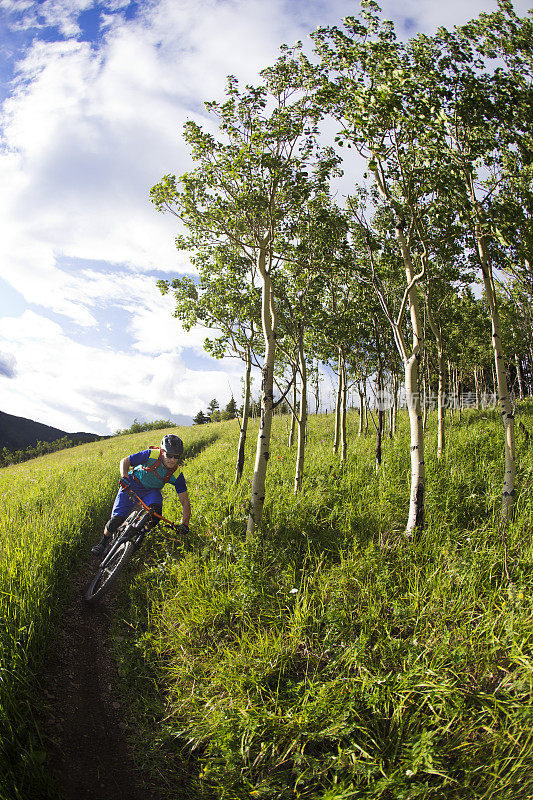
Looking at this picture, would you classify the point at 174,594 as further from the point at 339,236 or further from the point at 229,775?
the point at 339,236

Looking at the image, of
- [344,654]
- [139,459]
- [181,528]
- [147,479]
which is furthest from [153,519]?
[344,654]

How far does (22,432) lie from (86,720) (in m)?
170

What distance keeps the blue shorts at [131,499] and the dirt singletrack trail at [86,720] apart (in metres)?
1.80

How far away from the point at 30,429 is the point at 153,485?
562 feet

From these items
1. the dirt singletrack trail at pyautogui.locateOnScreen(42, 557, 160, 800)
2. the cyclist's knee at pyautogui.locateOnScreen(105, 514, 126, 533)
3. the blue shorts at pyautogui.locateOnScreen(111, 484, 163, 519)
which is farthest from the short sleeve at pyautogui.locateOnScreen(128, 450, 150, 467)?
the dirt singletrack trail at pyautogui.locateOnScreen(42, 557, 160, 800)

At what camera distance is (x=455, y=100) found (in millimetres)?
5891

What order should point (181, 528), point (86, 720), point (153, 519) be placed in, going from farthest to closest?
point (153, 519), point (181, 528), point (86, 720)

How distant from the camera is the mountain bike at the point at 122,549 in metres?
5.93

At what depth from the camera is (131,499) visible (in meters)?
7.30

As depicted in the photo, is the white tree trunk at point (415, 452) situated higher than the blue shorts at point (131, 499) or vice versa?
the white tree trunk at point (415, 452)

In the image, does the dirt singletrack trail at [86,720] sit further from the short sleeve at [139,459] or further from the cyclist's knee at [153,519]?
the short sleeve at [139,459]

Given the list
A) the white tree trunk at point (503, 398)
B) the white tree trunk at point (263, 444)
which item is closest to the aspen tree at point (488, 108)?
the white tree trunk at point (503, 398)

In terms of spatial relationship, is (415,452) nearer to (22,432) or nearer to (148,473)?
(148,473)

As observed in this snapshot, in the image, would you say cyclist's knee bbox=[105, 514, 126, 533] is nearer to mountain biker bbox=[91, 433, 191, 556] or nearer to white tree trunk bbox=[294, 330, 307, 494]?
mountain biker bbox=[91, 433, 191, 556]
